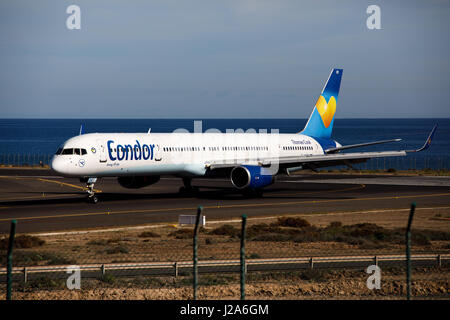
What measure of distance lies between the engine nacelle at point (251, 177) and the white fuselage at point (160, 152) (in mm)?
1987

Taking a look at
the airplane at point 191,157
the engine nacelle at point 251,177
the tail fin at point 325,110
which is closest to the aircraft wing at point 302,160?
the airplane at point 191,157

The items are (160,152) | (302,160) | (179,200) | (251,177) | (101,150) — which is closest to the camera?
(101,150)

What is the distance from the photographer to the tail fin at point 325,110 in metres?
59.7

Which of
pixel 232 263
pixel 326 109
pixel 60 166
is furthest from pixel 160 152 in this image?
pixel 232 263

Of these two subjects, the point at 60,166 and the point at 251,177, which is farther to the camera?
the point at 251,177

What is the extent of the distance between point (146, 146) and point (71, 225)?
11.5m

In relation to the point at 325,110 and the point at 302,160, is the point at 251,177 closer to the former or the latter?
the point at 302,160

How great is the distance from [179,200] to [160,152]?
12.5ft

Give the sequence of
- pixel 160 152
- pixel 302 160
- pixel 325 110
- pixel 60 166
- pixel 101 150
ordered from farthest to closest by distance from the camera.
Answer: pixel 325 110 < pixel 302 160 < pixel 160 152 < pixel 101 150 < pixel 60 166

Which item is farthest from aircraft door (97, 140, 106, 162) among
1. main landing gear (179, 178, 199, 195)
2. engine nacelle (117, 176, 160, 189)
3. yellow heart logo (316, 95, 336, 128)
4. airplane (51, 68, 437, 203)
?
yellow heart logo (316, 95, 336, 128)

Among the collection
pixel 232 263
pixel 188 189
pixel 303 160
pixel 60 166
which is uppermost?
pixel 60 166

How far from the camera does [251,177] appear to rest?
151 feet

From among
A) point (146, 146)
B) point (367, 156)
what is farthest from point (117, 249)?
point (367, 156)

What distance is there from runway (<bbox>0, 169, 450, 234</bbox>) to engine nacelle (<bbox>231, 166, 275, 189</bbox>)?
47.1 inches
